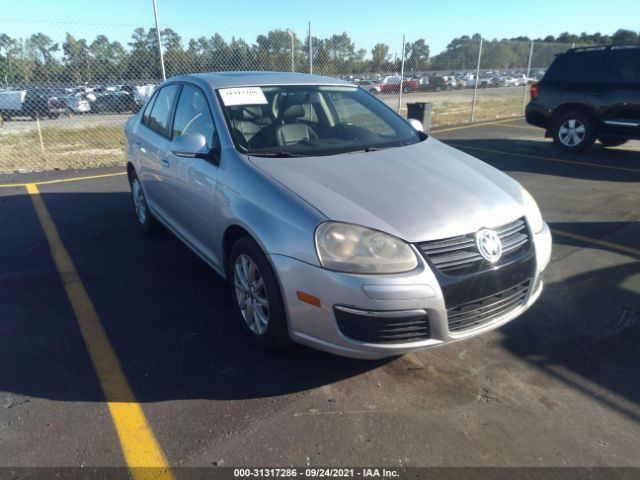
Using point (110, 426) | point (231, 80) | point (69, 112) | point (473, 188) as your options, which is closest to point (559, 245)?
point (473, 188)

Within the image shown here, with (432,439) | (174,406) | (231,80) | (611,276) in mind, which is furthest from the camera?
(611,276)

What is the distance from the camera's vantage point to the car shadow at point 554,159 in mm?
7789

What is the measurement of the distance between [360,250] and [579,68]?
8892mm

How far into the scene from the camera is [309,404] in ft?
8.33

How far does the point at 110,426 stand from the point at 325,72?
40.8ft

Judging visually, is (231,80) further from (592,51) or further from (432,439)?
(592,51)

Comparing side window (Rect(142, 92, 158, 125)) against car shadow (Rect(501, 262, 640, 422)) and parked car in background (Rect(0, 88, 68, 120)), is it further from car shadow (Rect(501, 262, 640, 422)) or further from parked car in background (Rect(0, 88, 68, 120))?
parked car in background (Rect(0, 88, 68, 120))

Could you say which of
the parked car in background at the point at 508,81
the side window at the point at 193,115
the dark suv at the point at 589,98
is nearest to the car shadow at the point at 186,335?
the side window at the point at 193,115

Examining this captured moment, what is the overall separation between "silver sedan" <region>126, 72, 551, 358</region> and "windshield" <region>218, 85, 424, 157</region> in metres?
0.01

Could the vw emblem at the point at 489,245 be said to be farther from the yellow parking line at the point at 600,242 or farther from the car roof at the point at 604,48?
the car roof at the point at 604,48

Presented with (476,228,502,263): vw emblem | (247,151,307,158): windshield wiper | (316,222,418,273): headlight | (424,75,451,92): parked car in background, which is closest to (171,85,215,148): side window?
(247,151,307,158): windshield wiper

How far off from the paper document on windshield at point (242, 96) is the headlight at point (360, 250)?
4.96 feet

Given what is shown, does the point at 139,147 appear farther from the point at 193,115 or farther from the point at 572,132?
the point at 572,132

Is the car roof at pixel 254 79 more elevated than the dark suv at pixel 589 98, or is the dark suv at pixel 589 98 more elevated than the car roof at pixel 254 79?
the car roof at pixel 254 79
